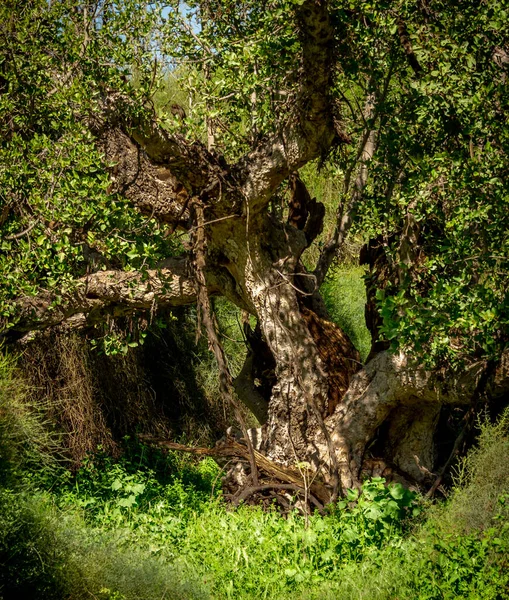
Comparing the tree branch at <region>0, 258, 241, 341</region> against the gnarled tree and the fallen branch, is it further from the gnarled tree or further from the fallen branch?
the fallen branch

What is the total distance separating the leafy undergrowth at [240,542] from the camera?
17.3 ft

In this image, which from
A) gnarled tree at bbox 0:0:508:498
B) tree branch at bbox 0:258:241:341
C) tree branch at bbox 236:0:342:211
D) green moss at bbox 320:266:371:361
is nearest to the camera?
gnarled tree at bbox 0:0:508:498

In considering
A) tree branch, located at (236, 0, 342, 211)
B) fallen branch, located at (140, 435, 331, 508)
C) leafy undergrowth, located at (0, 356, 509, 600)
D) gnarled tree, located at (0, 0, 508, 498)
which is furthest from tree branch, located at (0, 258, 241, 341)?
fallen branch, located at (140, 435, 331, 508)

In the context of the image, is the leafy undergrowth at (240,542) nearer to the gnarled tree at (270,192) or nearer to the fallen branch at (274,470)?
the fallen branch at (274,470)

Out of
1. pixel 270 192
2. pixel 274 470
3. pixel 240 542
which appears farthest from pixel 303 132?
pixel 240 542

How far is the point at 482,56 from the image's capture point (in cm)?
642

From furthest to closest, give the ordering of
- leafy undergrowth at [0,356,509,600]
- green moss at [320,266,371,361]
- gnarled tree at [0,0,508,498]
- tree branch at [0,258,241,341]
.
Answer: green moss at [320,266,371,361], tree branch at [0,258,241,341], gnarled tree at [0,0,508,498], leafy undergrowth at [0,356,509,600]

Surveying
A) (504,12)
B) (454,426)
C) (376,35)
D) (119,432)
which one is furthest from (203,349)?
(504,12)

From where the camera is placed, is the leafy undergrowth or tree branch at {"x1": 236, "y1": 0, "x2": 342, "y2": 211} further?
tree branch at {"x1": 236, "y1": 0, "x2": 342, "y2": 211}

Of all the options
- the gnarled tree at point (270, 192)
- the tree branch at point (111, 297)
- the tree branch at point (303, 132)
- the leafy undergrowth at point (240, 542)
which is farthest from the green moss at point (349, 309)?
the tree branch at point (303, 132)

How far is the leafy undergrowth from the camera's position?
5.27 meters

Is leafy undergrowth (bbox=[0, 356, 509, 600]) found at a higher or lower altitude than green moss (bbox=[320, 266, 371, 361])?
lower

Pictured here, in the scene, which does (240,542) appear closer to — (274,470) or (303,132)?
(274,470)

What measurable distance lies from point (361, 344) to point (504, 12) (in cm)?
840
